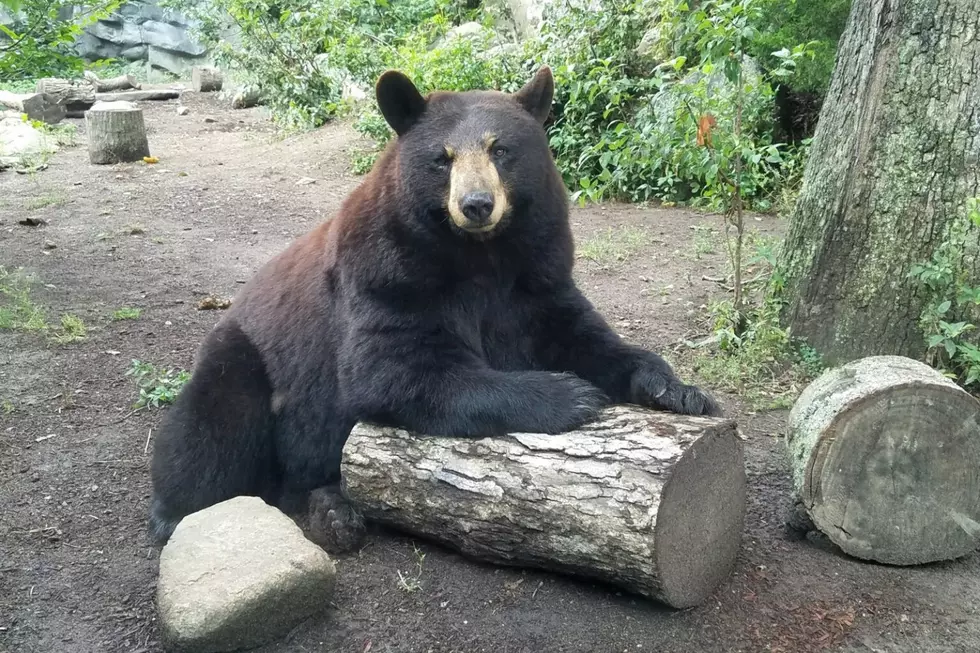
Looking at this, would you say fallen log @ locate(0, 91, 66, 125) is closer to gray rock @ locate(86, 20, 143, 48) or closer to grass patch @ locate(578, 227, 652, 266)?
grass patch @ locate(578, 227, 652, 266)

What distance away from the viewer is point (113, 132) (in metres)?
13.2

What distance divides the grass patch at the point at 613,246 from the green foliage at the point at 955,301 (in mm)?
3710

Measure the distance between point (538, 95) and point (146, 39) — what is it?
30.9 m

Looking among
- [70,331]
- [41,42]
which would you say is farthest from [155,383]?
[41,42]

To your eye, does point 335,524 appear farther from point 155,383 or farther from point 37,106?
point 37,106

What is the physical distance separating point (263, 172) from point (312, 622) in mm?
10331

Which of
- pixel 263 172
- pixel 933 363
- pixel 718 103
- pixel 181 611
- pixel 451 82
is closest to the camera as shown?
pixel 181 611

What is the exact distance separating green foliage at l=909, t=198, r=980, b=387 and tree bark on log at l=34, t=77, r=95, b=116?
696 inches

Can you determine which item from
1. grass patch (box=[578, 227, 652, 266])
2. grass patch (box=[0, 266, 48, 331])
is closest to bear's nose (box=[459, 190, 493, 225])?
grass patch (box=[0, 266, 48, 331])

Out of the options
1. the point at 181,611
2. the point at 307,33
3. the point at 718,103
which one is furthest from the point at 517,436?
the point at 307,33

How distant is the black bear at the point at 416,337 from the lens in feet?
Result: 12.5

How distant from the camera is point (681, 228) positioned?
9.34 meters

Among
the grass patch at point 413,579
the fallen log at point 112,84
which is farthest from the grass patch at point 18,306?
the fallen log at point 112,84

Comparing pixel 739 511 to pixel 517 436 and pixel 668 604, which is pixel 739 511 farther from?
pixel 517 436
